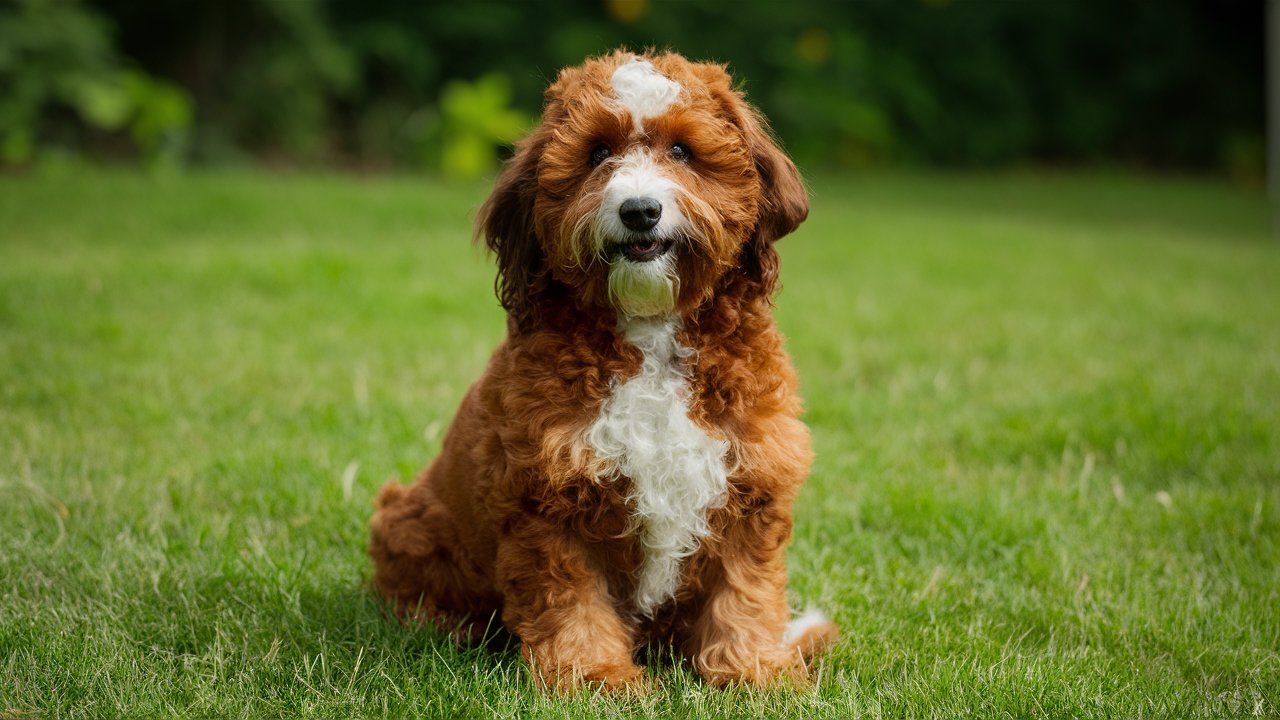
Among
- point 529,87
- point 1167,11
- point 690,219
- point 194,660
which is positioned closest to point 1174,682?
point 690,219

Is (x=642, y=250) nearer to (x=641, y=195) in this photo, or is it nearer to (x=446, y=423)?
(x=641, y=195)

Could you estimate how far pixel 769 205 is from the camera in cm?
290

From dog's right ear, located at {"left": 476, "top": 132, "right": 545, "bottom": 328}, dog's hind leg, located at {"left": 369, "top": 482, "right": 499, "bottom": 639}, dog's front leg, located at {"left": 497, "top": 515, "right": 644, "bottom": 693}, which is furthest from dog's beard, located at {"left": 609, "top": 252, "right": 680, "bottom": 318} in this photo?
dog's hind leg, located at {"left": 369, "top": 482, "right": 499, "bottom": 639}

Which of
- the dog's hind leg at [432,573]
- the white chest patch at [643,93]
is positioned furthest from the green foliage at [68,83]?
the white chest patch at [643,93]

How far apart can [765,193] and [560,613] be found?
3.73ft

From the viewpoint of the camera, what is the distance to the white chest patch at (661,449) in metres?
2.75

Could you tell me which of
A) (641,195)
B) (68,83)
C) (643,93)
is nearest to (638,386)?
(641,195)

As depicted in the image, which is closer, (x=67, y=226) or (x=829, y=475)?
(x=829, y=475)

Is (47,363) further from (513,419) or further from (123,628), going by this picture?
(513,419)

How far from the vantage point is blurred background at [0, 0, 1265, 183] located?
36.8 ft

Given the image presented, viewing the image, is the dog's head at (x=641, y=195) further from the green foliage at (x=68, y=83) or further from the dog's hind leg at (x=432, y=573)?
the green foliage at (x=68, y=83)

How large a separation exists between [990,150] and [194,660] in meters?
15.3

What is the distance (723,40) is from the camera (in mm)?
15117

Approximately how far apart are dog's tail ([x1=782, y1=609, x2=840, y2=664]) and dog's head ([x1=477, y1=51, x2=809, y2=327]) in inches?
35.5
